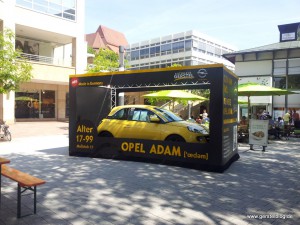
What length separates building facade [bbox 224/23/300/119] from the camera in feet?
81.1

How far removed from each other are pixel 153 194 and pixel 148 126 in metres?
3.57

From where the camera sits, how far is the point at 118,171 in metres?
7.48

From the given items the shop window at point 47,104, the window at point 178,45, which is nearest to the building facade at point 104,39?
the window at point 178,45

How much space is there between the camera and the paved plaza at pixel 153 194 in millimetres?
4422

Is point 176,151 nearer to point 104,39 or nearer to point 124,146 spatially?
point 124,146

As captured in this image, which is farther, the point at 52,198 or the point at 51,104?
the point at 51,104

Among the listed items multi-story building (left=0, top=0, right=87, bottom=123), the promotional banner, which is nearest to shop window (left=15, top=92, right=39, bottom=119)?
multi-story building (left=0, top=0, right=87, bottom=123)

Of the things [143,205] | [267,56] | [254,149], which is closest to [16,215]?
[143,205]

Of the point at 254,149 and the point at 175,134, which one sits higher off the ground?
the point at 175,134

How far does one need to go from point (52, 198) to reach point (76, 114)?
15.7 ft

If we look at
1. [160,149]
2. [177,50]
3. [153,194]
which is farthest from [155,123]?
[177,50]

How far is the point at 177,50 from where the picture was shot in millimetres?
50281

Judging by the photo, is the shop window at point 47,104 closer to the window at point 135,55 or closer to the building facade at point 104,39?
the window at point 135,55

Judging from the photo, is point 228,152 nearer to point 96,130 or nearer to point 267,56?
point 96,130
